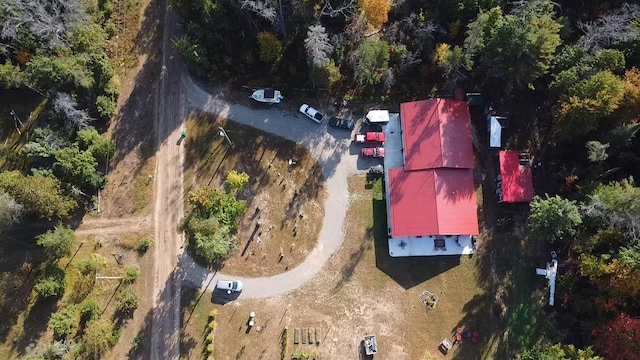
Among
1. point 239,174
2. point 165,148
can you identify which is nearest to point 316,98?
point 239,174

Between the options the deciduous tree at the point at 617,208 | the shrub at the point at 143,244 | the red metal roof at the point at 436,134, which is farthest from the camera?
the shrub at the point at 143,244

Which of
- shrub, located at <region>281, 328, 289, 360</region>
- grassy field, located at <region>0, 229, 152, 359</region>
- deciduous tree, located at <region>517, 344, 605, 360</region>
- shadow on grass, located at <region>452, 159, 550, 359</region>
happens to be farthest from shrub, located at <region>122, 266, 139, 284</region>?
deciduous tree, located at <region>517, 344, 605, 360</region>

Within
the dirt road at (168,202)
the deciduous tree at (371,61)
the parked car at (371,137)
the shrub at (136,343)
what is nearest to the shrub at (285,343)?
the dirt road at (168,202)

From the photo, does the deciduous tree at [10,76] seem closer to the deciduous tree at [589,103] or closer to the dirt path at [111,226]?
the dirt path at [111,226]

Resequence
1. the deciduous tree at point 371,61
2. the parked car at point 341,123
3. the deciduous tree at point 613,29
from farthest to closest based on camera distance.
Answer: the parked car at point 341,123 → the deciduous tree at point 371,61 → the deciduous tree at point 613,29

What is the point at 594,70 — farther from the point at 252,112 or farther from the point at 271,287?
the point at 271,287

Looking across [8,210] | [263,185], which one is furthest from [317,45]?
[8,210]

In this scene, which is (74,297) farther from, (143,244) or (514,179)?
(514,179)
